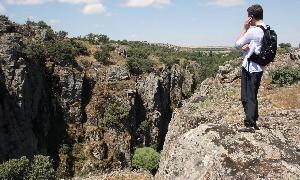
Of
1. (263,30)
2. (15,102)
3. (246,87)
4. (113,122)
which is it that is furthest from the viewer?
(113,122)

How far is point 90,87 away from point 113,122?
1043cm

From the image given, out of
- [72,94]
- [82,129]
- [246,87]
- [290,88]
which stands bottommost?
[82,129]

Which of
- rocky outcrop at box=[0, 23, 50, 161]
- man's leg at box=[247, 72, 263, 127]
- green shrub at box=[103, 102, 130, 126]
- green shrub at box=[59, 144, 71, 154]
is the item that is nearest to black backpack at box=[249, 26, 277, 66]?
man's leg at box=[247, 72, 263, 127]

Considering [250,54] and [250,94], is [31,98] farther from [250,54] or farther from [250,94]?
[250,54]

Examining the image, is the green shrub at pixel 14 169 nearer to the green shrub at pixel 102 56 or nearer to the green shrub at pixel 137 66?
the green shrub at pixel 102 56

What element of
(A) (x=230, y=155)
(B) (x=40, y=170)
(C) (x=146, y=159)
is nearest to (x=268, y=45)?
(A) (x=230, y=155)

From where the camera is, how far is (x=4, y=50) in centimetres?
7206

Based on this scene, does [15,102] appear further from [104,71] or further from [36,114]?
[104,71]

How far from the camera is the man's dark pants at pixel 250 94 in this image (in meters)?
10.8

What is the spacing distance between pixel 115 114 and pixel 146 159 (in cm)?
1187

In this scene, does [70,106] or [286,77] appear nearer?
Result: [286,77]

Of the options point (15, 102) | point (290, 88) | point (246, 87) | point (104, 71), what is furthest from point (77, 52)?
point (246, 87)

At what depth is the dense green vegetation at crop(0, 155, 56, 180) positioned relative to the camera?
52.8 m

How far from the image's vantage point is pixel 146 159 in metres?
80.3
